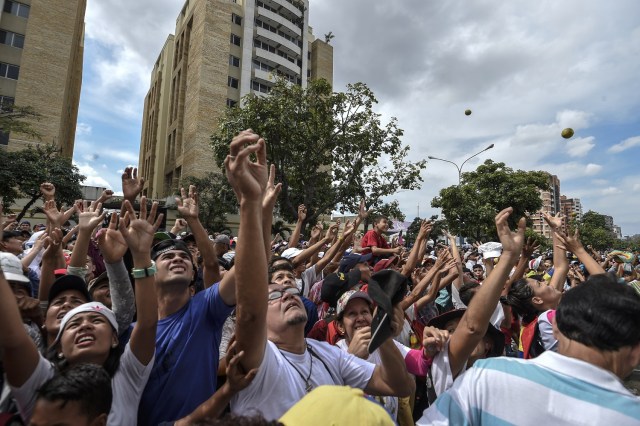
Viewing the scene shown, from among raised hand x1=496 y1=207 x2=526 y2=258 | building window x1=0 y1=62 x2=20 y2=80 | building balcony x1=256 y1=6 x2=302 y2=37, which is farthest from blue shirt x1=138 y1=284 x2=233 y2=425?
building balcony x1=256 y1=6 x2=302 y2=37

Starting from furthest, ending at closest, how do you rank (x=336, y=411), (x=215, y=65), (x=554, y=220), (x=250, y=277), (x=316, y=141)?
1. (x=215, y=65)
2. (x=316, y=141)
3. (x=554, y=220)
4. (x=250, y=277)
5. (x=336, y=411)

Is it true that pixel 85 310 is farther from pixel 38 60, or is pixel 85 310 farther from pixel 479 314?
pixel 38 60

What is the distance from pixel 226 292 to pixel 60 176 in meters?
21.1

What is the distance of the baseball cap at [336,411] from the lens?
92cm

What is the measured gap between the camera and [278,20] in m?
37.7

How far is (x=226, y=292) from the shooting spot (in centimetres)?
220

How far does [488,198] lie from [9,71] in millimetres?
36454

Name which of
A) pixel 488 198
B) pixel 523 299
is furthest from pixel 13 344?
pixel 488 198

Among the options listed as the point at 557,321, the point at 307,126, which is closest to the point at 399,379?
the point at 557,321

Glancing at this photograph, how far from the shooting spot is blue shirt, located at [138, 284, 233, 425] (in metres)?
1.97

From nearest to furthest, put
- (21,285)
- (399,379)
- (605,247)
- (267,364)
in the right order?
(267,364)
(399,379)
(21,285)
(605,247)

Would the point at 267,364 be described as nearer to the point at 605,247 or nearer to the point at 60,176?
the point at 60,176

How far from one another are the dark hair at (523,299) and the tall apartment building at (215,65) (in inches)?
1244

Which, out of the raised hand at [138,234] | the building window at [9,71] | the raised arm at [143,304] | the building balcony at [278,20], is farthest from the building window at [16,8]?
the raised arm at [143,304]
